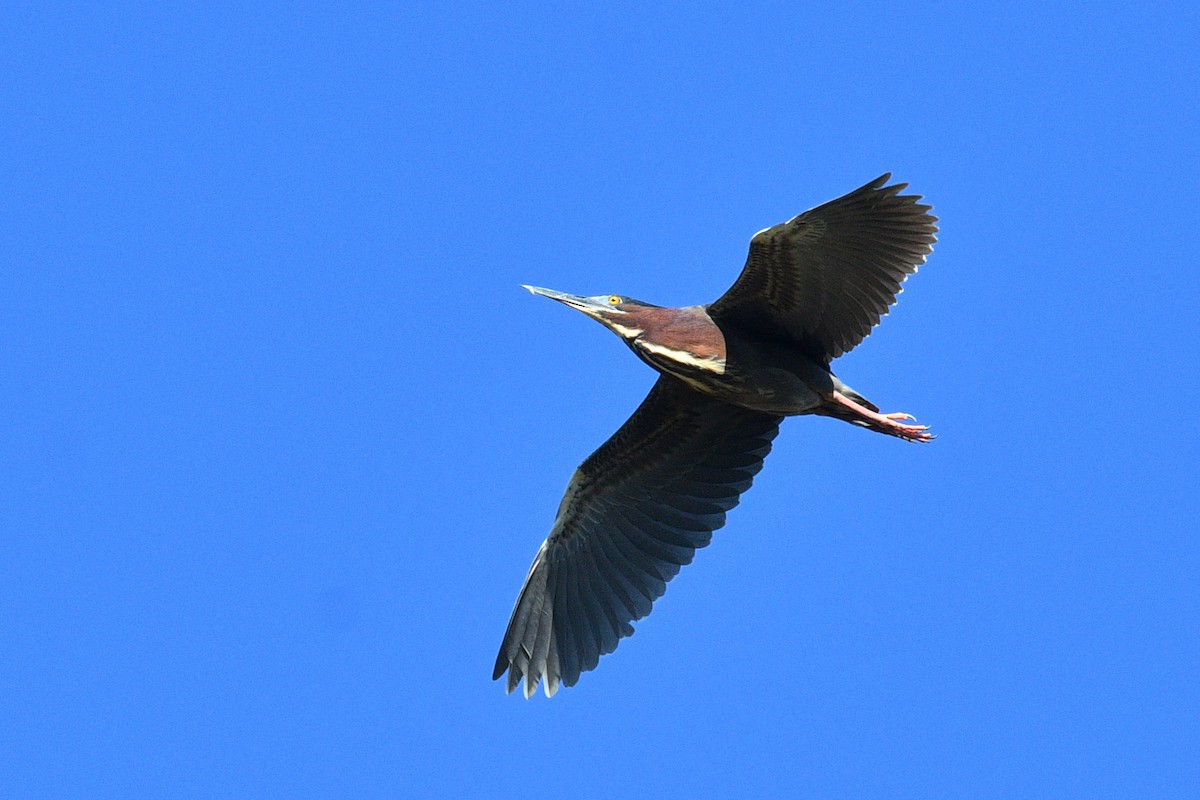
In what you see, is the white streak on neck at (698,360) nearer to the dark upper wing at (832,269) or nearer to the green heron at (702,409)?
the green heron at (702,409)

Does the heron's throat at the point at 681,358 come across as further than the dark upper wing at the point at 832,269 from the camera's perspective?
Yes

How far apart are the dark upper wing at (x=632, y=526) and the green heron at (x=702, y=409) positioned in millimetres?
11

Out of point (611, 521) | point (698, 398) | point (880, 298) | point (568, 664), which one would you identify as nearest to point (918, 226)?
point (880, 298)

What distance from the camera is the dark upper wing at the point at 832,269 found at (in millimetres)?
10492

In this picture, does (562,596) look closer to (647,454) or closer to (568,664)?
(568,664)

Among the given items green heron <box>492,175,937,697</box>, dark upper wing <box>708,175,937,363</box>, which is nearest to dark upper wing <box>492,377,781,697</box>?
green heron <box>492,175,937,697</box>

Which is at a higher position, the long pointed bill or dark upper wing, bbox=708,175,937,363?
the long pointed bill

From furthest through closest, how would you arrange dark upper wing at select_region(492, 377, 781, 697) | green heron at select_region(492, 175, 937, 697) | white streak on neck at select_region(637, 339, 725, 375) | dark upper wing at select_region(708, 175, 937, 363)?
dark upper wing at select_region(492, 377, 781, 697) → white streak on neck at select_region(637, 339, 725, 375) → green heron at select_region(492, 175, 937, 697) → dark upper wing at select_region(708, 175, 937, 363)

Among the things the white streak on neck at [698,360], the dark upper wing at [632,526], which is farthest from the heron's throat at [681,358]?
the dark upper wing at [632,526]

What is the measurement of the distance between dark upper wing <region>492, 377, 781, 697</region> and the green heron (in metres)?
0.01

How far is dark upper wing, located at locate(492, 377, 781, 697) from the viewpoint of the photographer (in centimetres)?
1202

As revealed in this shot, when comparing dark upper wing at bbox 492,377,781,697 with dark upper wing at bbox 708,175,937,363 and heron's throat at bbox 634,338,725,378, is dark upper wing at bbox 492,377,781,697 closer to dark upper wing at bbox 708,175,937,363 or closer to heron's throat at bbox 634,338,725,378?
heron's throat at bbox 634,338,725,378

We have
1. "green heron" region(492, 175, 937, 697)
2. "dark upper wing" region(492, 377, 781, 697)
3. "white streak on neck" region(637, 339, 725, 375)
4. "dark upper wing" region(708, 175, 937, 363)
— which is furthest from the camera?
"dark upper wing" region(492, 377, 781, 697)

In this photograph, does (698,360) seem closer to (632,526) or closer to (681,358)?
(681,358)
